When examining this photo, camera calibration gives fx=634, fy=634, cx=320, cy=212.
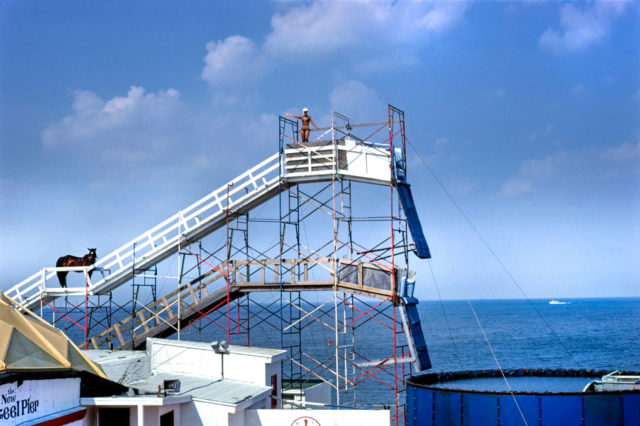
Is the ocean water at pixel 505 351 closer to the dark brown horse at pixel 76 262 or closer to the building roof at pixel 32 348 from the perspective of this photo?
the dark brown horse at pixel 76 262

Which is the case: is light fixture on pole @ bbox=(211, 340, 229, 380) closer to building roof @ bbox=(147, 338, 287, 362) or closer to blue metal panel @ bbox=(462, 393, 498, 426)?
building roof @ bbox=(147, 338, 287, 362)

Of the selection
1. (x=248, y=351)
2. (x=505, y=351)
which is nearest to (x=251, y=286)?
(x=248, y=351)

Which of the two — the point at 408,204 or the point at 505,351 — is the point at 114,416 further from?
the point at 505,351

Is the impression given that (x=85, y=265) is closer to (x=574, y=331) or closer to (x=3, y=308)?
(x=3, y=308)

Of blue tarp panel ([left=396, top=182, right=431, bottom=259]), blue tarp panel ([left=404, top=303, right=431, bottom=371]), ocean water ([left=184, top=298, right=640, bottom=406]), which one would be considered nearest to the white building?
blue tarp panel ([left=404, top=303, right=431, bottom=371])

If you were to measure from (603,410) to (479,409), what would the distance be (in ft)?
14.4

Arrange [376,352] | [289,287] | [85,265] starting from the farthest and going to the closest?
[376,352] → [85,265] → [289,287]

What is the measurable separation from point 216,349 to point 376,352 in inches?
3273

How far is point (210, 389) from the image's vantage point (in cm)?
2300

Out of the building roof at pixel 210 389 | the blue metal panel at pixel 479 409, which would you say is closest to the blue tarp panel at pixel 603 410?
the blue metal panel at pixel 479 409

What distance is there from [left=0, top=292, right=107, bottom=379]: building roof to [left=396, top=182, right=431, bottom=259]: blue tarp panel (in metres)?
15.0

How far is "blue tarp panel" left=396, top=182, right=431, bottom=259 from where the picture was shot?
29375 mm

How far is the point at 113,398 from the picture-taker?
19141 mm

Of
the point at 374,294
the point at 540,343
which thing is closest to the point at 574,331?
the point at 540,343
